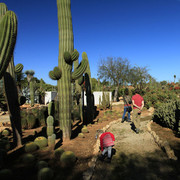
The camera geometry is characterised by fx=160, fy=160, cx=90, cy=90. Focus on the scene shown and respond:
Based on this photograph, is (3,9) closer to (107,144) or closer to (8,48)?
(8,48)

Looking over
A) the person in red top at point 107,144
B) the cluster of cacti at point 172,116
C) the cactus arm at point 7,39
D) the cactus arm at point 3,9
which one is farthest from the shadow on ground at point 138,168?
the cactus arm at point 3,9

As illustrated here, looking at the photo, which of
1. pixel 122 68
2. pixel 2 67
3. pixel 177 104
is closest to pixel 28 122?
pixel 2 67

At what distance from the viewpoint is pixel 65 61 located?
5.36 metres

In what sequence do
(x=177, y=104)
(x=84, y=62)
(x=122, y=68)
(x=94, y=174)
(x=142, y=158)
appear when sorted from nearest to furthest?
(x=94, y=174), (x=142, y=158), (x=84, y=62), (x=177, y=104), (x=122, y=68)

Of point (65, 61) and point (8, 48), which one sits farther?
point (65, 61)

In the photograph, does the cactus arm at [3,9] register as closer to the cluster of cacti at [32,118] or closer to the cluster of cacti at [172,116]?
the cluster of cacti at [32,118]

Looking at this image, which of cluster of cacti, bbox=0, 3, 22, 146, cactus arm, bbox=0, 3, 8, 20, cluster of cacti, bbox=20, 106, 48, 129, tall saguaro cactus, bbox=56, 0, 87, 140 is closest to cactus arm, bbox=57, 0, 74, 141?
tall saguaro cactus, bbox=56, 0, 87, 140

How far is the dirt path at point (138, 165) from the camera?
3.04 meters

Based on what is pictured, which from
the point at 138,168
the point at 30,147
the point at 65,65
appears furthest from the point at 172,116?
the point at 30,147

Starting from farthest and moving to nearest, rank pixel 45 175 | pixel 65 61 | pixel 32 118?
pixel 32 118, pixel 65 61, pixel 45 175

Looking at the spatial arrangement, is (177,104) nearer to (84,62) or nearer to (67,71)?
(84,62)

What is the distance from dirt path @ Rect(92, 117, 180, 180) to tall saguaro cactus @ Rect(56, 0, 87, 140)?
6.20 ft

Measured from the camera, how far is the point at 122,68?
2511 cm

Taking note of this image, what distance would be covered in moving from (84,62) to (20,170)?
380 centimetres
